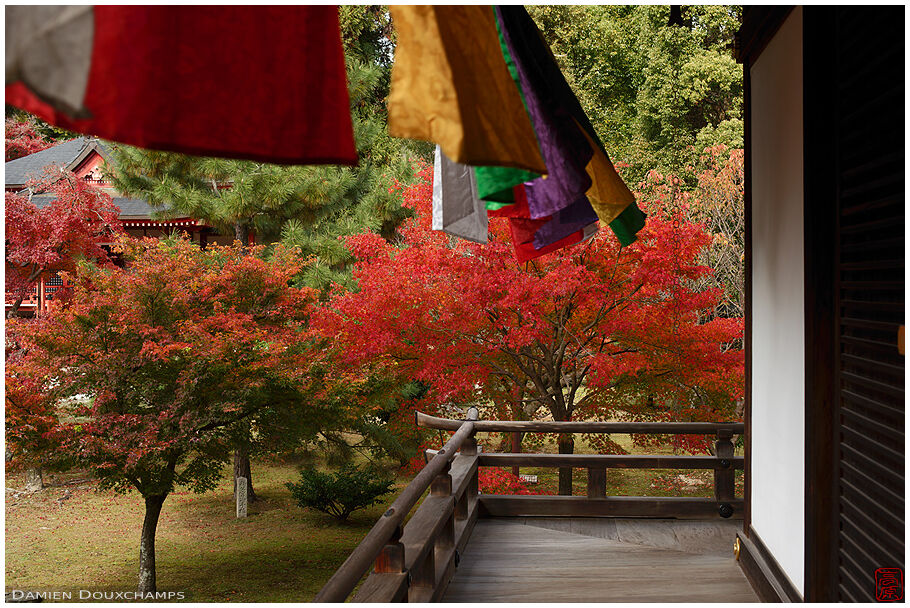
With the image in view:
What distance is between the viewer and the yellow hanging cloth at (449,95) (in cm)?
117

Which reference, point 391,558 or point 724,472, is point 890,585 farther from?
point 724,472

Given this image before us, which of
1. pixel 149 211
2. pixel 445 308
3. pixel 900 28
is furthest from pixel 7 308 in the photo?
pixel 900 28

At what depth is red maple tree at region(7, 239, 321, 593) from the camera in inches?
299

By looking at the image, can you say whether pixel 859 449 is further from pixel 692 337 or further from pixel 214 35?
pixel 692 337

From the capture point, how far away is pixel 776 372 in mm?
3094

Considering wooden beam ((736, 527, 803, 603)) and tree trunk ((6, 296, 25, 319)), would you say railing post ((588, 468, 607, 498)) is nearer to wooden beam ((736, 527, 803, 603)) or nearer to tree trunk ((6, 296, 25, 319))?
wooden beam ((736, 527, 803, 603))

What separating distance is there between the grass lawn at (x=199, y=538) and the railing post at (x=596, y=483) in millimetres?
4303

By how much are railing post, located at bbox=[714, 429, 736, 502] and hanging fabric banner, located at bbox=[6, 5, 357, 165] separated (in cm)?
447

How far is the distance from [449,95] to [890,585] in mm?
1817

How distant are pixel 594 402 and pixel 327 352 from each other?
3.15 meters

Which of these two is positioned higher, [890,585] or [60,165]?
[60,165]

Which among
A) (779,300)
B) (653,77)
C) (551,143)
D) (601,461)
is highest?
(653,77)

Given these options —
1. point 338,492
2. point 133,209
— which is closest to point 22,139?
point 133,209

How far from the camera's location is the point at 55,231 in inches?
447
